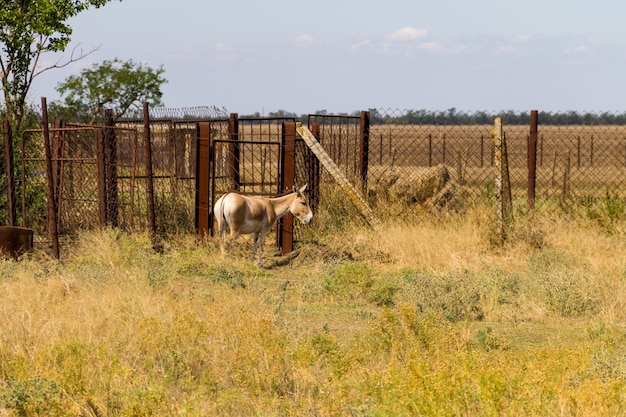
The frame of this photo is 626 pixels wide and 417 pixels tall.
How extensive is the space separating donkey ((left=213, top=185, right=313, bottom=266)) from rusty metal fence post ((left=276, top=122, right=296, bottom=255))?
0.59 metres

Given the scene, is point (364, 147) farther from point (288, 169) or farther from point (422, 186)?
point (288, 169)

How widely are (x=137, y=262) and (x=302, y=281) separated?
7.62ft

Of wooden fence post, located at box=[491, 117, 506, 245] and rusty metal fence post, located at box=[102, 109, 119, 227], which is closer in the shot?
wooden fence post, located at box=[491, 117, 506, 245]

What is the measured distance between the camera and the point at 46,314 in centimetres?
893

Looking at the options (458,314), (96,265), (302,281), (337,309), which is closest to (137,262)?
(96,265)

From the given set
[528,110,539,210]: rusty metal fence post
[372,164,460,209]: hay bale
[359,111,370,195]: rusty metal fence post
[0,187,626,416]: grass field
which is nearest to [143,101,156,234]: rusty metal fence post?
[0,187,626,416]: grass field

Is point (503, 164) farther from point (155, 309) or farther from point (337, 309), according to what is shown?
point (155, 309)

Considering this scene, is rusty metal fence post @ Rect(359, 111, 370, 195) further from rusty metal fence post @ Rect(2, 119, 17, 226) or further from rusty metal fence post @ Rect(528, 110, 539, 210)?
rusty metal fence post @ Rect(2, 119, 17, 226)

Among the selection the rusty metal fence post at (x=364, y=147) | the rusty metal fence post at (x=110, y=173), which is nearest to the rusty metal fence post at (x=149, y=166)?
the rusty metal fence post at (x=110, y=173)

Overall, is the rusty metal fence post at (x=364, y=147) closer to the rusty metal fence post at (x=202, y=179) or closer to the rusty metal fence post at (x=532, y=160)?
the rusty metal fence post at (x=532, y=160)

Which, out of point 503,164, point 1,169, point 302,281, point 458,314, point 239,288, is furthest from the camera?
point 1,169

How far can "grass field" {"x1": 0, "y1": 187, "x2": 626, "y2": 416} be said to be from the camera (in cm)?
619

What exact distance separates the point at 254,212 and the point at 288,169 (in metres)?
1.42

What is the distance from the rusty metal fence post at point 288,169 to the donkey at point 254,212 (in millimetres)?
586
